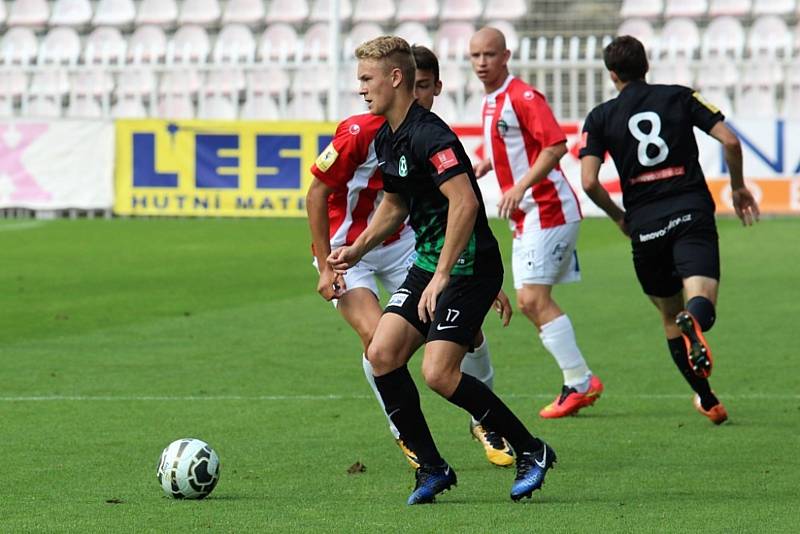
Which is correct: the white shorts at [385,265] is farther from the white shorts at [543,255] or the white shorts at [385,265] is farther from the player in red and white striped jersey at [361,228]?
the white shorts at [543,255]

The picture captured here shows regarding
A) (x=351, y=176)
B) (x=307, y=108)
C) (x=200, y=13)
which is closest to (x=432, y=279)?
(x=351, y=176)

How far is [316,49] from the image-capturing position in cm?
2761

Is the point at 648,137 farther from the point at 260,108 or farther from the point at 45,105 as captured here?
the point at 45,105

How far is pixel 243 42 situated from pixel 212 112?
13.8 ft

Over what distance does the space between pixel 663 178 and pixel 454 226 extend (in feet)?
8.44

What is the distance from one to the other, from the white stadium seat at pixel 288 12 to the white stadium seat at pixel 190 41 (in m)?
1.35

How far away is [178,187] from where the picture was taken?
922 inches

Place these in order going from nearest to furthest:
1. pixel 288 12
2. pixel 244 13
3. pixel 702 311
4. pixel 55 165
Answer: pixel 702 311 → pixel 55 165 → pixel 288 12 → pixel 244 13

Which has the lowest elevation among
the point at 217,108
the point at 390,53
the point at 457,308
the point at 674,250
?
the point at 217,108

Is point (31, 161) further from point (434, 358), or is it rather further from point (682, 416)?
point (434, 358)

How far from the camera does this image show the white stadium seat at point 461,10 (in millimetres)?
29391

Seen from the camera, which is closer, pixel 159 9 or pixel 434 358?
pixel 434 358

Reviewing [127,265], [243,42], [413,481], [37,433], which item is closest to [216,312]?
[127,265]

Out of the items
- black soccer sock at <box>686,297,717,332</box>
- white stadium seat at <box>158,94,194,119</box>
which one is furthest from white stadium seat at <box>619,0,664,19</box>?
black soccer sock at <box>686,297,717,332</box>
